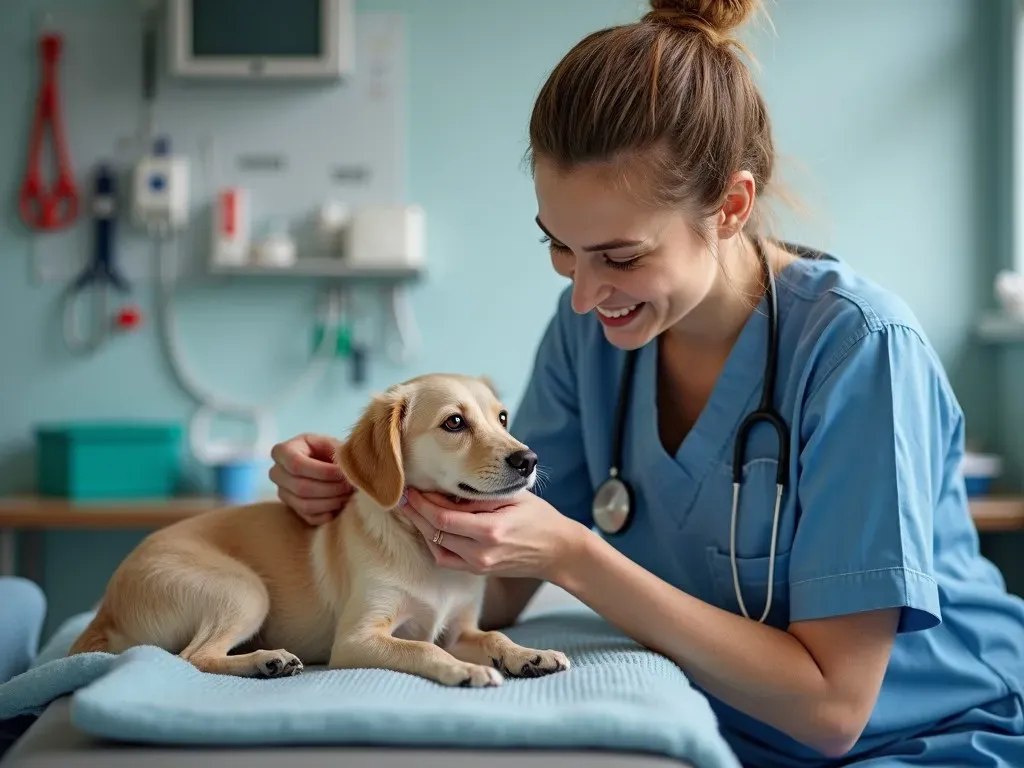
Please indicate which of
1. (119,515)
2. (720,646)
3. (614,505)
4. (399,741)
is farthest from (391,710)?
(119,515)

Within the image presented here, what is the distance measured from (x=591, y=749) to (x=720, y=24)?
94 centimetres

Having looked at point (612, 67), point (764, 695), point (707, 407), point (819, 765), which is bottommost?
point (819, 765)

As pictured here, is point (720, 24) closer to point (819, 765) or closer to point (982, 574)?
point (982, 574)

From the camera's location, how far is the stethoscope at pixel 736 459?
130 centimetres

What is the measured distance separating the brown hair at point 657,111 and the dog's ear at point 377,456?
0.38 m

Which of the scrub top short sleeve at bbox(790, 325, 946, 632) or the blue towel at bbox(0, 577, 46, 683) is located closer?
the scrub top short sleeve at bbox(790, 325, 946, 632)

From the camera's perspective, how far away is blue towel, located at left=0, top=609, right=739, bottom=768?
833 mm

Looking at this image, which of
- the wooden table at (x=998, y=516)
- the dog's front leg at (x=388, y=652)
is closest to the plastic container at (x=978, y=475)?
the wooden table at (x=998, y=516)

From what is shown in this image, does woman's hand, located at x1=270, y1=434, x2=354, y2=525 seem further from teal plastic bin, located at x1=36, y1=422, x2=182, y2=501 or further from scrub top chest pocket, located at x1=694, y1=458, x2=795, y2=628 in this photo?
teal plastic bin, located at x1=36, y1=422, x2=182, y2=501

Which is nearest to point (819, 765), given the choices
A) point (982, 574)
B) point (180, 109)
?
point (982, 574)

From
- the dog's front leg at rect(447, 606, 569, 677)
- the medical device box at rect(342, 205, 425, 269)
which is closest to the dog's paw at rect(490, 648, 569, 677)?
the dog's front leg at rect(447, 606, 569, 677)

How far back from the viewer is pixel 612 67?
4.04ft

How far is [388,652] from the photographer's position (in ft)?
3.84

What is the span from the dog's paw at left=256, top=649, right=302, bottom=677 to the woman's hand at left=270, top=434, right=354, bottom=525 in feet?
1.01
